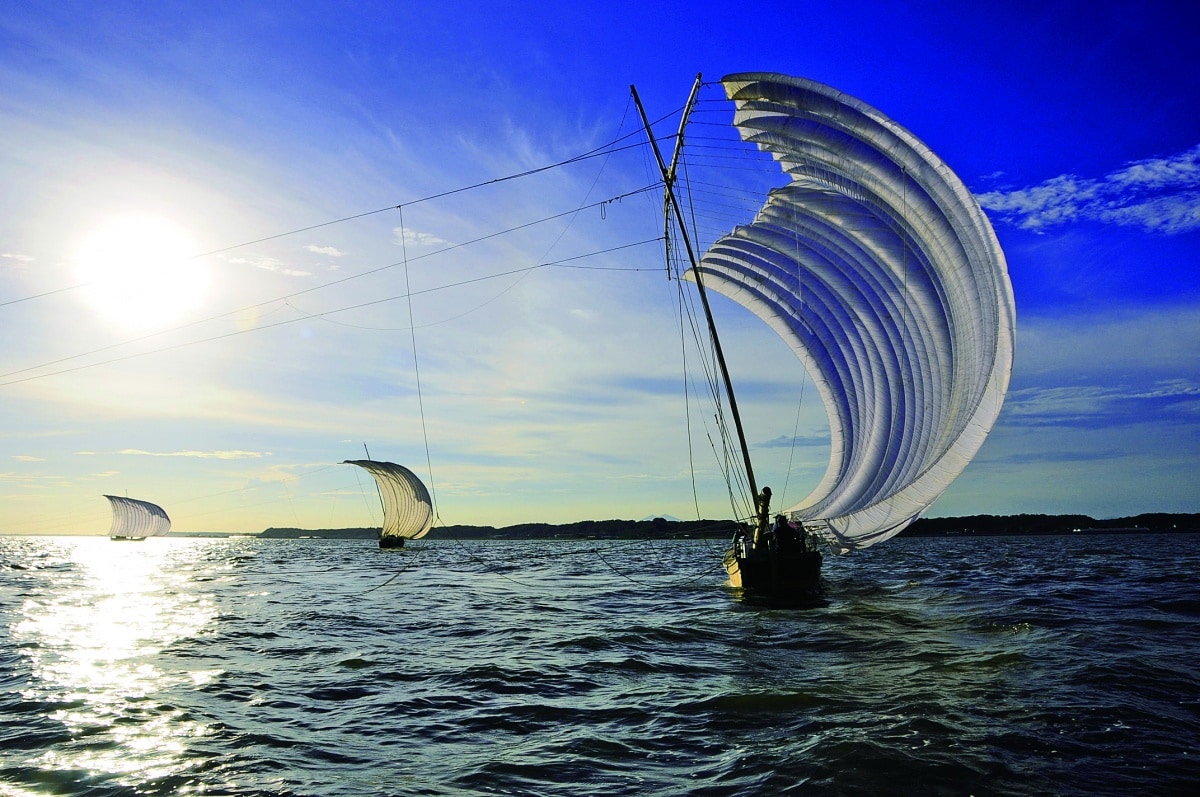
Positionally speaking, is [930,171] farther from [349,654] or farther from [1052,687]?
[349,654]

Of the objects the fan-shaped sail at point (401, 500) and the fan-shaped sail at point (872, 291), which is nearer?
the fan-shaped sail at point (872, 291)

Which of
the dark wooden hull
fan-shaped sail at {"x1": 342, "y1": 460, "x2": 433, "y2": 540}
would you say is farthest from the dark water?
fan-shaped sail at {"x1": 342, "y1": 460, "x2": 433, "y2": 540}

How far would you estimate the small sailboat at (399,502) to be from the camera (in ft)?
252

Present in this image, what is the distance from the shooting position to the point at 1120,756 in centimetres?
830

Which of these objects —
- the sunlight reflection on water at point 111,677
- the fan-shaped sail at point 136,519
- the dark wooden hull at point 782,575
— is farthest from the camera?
the fan-shaped sail at point 136,519

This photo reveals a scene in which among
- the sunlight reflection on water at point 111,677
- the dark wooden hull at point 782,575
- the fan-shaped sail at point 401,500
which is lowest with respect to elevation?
the dark wooden hull at point 782,575

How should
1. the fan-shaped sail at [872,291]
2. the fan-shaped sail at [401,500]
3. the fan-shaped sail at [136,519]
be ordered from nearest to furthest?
the fan-shaped sail at [872,291]
the fan-shaped sail at [401,500]
the fan-shaped sail at [136,519]

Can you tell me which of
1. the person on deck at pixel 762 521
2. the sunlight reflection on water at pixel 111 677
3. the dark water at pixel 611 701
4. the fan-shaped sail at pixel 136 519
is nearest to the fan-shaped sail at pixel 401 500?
the sunlight reflection on water at pixel 111 677

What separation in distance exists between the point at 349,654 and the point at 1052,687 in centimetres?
1268

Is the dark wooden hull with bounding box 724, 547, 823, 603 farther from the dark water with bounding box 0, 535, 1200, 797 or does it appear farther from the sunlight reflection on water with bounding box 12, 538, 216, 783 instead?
the sunlight reflection on water with bounding box 12, 538, 216, 783

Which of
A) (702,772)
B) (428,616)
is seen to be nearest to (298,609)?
(428,616)

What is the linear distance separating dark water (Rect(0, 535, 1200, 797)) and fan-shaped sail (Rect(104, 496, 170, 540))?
12960 cm

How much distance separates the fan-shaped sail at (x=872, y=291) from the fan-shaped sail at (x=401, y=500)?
5185 cm

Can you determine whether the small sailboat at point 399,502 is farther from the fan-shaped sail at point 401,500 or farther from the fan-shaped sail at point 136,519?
the fan-shaped sail at point 136,519
